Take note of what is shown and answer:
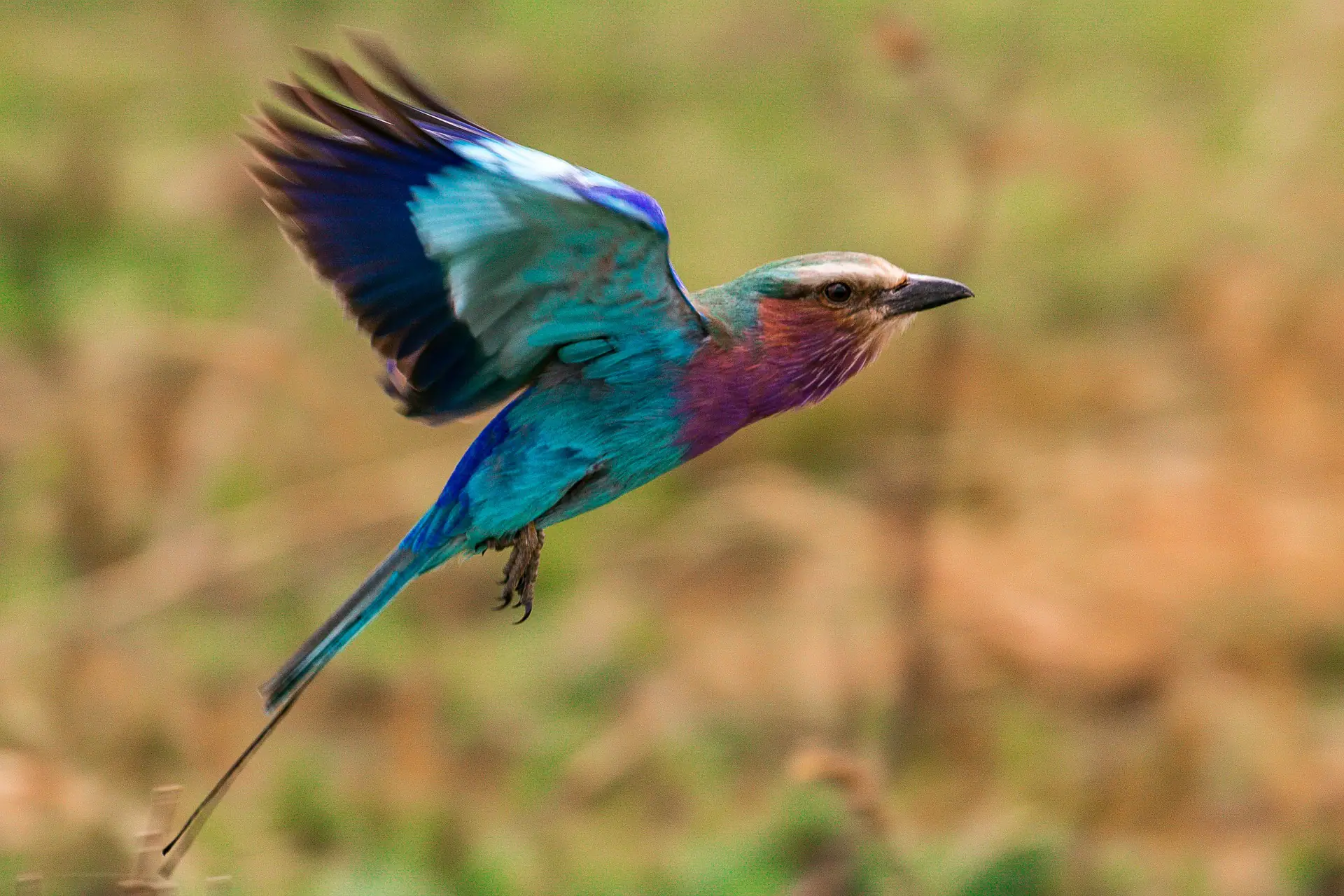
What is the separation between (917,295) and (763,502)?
3.53 metres

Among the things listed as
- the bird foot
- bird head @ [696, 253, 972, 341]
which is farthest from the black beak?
the bird foot

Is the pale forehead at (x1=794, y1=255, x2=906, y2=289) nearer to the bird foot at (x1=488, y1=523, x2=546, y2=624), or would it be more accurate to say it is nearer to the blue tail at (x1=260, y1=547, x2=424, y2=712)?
the bird foot at (x1=488, y1=523, x2=546, y2=624)

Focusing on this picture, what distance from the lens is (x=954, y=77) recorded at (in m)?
6.90

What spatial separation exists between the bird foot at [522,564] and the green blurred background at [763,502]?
1.93 m

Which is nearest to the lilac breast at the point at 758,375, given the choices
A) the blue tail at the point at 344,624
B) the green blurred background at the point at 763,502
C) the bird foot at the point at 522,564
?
the bird foot at the point at 522,564

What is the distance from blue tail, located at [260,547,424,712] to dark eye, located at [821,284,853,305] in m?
0.69

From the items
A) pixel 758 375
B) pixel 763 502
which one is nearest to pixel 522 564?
pixel 758 375

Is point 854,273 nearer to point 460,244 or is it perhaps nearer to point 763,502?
Answer: point 460,244

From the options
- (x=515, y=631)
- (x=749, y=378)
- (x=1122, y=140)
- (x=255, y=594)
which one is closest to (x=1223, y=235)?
(x=1122, y=140)

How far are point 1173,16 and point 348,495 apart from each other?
4.04 metres

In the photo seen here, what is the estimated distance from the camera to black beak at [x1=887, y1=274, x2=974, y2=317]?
2.37 meters

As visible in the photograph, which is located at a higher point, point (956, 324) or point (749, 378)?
point (749, 378)

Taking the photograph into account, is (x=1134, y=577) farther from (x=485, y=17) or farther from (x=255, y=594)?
(x=485, y=17)

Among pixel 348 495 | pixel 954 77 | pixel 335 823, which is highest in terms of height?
pixel 954 77
